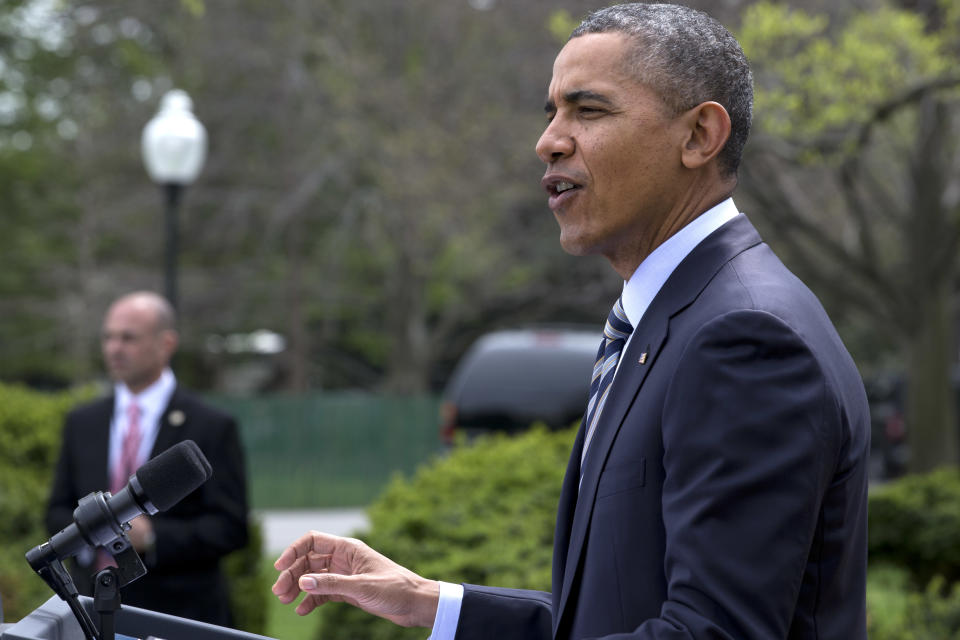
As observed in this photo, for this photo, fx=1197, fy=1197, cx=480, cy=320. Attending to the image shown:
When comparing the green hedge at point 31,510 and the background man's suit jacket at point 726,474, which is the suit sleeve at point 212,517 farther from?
the background man's suit jacket at point 726,474

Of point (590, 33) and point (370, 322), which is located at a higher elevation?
point (590, 33)

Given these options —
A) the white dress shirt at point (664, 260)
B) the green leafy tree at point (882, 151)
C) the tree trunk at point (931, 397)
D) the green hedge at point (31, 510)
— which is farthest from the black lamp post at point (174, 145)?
the white dress shirt at point (664, 260)

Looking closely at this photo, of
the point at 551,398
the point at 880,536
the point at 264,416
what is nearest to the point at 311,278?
the point at 264,416

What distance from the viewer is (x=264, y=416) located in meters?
19.4

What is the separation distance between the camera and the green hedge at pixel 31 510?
296 inches

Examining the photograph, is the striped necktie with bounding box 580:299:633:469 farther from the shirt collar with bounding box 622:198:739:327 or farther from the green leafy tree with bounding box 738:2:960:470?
the green leafy tree with bounding box 738:2:960:470

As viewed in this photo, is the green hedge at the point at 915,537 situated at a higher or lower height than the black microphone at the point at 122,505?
lower

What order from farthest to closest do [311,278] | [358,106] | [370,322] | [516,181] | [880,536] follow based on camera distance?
[370,322]
[311,278]
[358,106]
[516,181]
[880,536]

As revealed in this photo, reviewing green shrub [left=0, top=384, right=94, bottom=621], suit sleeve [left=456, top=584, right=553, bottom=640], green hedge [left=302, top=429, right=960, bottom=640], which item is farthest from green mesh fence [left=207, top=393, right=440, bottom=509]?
suit sleeve [left=456, top=584, right=553, bottom=640]

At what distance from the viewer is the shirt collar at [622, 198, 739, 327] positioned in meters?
2.08

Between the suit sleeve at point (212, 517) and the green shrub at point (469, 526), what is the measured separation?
0.75m

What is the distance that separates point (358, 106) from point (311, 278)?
7.63m

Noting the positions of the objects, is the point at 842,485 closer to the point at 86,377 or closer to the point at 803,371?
the point at 803,371

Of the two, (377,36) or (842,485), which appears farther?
(377,36)
